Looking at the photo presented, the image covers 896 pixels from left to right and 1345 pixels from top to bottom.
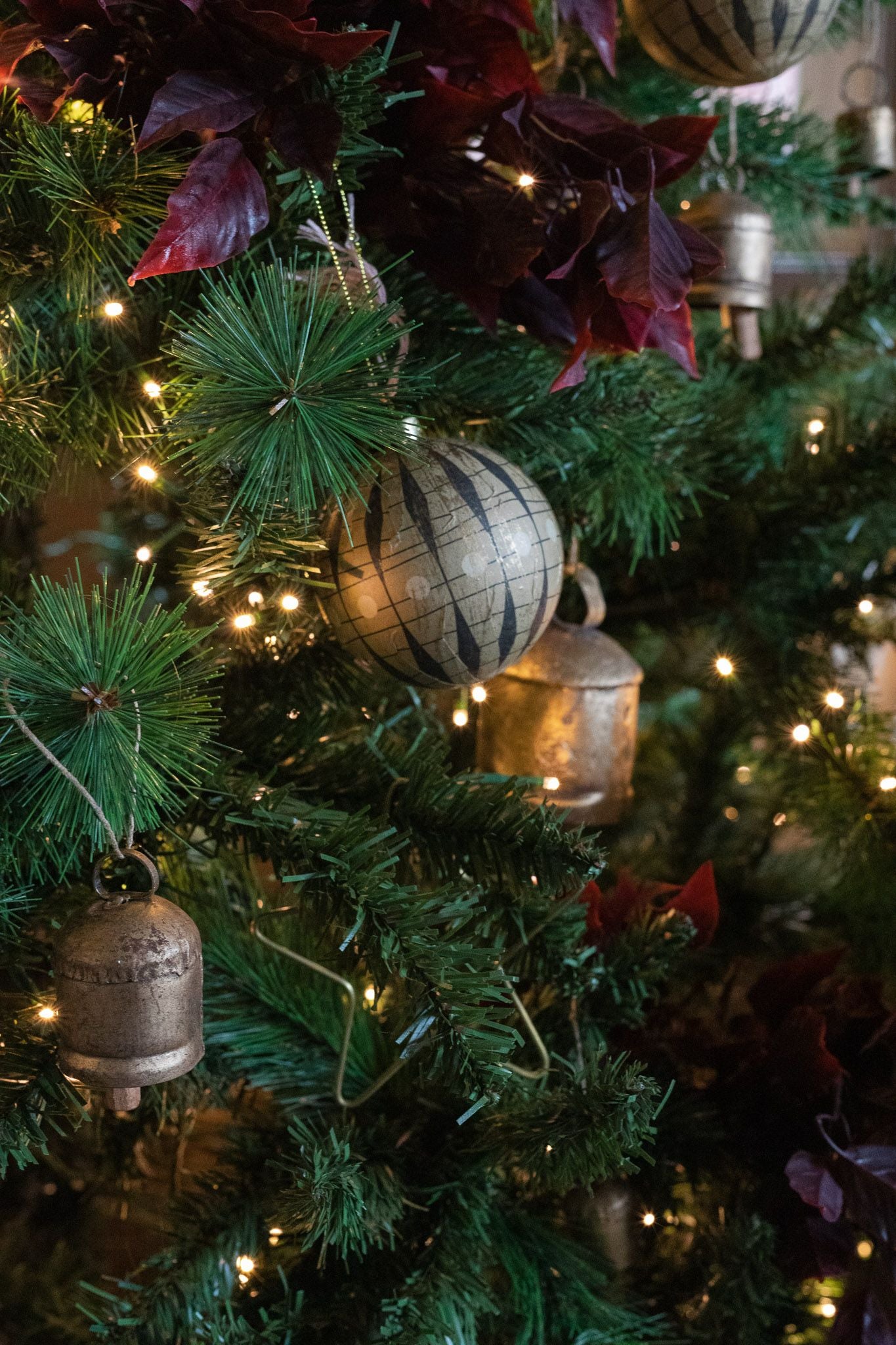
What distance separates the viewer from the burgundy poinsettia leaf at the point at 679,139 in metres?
0.45

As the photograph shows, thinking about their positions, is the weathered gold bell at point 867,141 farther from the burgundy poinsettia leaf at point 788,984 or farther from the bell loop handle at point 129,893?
the bell loop handle at point 129,893

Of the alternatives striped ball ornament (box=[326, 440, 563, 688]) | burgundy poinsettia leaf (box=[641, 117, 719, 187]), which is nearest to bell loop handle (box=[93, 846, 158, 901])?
striped ball ornament (box=[326, 440, 563, 688])

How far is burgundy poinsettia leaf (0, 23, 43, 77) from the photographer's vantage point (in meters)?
0.40

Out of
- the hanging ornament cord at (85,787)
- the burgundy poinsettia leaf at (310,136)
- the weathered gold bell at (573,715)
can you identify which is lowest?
the weathered gold bell at (573,715)

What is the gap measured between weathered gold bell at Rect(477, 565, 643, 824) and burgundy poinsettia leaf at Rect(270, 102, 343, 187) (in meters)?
0.27

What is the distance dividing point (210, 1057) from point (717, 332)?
24.0 inches

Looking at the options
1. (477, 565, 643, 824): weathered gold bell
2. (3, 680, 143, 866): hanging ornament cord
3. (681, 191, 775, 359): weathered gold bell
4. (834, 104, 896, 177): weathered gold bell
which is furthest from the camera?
(834, 104, 896, 177): weathered gold bell

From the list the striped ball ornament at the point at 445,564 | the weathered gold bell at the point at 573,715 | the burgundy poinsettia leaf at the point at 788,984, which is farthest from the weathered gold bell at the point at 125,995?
the burgundy poinsettia leaf at the point at 788,984

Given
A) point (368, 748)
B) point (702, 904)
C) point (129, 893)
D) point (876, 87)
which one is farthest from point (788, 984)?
point (876, 87)

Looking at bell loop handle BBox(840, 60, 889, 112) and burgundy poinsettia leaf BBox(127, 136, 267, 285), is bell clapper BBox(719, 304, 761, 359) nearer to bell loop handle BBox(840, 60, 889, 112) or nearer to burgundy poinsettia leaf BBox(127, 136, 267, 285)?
bell loop handle BBox(840, 60, 889, 112)

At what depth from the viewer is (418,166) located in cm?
48

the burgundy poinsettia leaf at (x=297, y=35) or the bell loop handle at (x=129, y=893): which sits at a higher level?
the burgundy poinsettia leaf at (x=297, y=35)

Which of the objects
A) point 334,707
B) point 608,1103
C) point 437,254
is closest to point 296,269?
point 437,254

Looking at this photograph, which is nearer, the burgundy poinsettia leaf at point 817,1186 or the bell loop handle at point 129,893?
the bell loop handle at point 129,893
